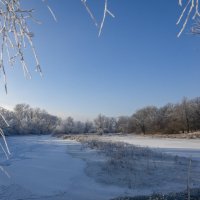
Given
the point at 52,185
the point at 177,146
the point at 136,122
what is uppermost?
the point at 136,122

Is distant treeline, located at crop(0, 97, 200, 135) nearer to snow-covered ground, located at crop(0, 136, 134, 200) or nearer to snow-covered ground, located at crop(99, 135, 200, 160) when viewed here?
snow-covered ground, located at crop(99, 135, 200, 160)

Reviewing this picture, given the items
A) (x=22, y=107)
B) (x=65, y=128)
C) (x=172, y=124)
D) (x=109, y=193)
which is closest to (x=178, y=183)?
(x=109, y=193)

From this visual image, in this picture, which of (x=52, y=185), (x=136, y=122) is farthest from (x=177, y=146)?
(x=136, y=122)

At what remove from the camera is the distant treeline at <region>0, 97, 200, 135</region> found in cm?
5691

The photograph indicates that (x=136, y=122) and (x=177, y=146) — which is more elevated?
(x=136, y=122)

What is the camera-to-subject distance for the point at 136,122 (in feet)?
232

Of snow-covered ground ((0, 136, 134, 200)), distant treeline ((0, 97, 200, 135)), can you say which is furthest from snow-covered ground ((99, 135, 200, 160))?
distant treeline ((0, 97, 200, 135))

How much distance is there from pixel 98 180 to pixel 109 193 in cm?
163

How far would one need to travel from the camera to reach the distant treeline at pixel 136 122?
56906 millimetres

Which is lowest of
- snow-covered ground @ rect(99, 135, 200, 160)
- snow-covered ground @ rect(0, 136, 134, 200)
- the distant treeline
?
snow-covered ground @ rect(0, 136, 134, 200)

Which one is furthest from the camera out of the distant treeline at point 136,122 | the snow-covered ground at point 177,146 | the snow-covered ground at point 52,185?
the distant treeline at point 136,122

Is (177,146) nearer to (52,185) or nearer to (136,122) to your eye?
(52,185)

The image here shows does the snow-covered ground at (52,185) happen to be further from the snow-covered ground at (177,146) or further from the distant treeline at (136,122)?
the distant treeline at (136,122)

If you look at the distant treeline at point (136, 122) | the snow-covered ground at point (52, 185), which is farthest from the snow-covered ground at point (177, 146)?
the distant treeline at point (136, 122)
